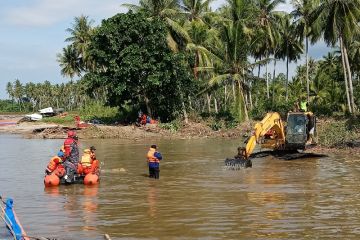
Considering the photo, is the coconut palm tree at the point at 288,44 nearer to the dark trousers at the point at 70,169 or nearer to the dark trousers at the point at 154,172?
the dark trousers at the point at 154,172

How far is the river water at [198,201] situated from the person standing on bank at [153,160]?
38 cm

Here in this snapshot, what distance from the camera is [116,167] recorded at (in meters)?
21.4

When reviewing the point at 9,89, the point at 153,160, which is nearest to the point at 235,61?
the point at 153,160

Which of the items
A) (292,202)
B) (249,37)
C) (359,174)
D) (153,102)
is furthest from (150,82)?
(292,202)

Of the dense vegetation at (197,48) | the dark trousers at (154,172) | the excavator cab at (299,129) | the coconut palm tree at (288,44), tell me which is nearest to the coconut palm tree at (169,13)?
the dense vegetation at (197,48)

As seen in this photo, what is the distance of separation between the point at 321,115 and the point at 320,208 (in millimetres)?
36317

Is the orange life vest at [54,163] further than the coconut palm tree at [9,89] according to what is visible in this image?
No

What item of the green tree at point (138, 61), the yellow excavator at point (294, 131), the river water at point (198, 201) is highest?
the green tree at point (138, 61)

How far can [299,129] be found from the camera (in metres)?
22.1

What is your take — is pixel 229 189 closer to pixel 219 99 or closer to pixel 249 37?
pixel 249 37

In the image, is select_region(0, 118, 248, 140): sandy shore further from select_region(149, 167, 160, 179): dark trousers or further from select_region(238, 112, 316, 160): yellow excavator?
select_region(149, 167, 160, 179): dark trousers

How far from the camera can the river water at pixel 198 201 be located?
1000cm

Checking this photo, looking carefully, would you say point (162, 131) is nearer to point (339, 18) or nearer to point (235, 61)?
point (235, 61)

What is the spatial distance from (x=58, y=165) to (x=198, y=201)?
17.1ft
